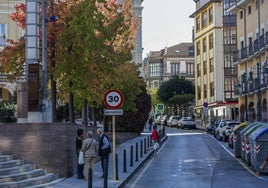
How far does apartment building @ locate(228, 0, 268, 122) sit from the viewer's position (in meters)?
51.7

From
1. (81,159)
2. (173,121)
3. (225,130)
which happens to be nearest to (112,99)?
(81,159)

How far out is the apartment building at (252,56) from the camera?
5169 centimetres

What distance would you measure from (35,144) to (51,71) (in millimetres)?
6768

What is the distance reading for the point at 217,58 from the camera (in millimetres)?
82375

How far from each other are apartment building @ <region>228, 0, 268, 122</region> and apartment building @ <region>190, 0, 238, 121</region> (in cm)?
1296

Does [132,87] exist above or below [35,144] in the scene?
above

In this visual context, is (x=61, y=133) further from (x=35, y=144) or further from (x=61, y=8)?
(x=61, y=8)

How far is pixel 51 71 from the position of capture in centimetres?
2441

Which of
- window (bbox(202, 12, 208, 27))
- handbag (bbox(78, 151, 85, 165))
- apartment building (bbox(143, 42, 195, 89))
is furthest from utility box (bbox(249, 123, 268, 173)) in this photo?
apartment building (bbox(143, 42, 195, 89))

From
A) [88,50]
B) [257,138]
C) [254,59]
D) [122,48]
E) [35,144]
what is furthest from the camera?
[254,59]

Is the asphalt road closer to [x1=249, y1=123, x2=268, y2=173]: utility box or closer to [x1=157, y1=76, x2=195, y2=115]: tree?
[x1=249, y1=123, x2=268, y2=173]: utility box

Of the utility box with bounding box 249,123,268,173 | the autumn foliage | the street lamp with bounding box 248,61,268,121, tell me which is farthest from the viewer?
the street lamp with bounding box 248,61,268,121

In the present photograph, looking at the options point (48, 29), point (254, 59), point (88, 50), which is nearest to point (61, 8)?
point (48, 29)

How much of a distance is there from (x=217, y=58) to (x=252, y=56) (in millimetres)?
27234
